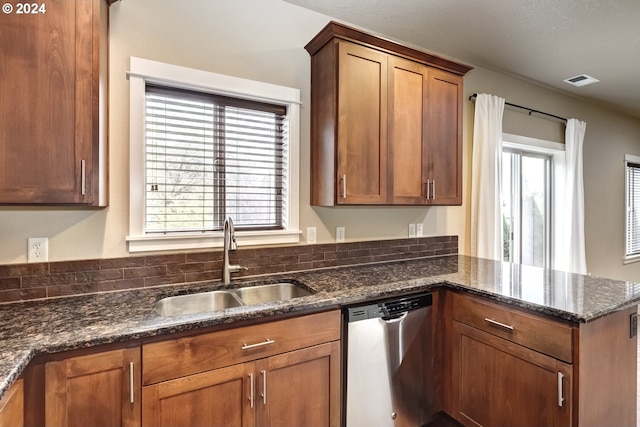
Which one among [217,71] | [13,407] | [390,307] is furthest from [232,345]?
[217,71]

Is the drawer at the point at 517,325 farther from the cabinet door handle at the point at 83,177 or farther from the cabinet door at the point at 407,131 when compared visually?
the cabinet door handle at the point at 83,177

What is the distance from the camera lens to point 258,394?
1.46m

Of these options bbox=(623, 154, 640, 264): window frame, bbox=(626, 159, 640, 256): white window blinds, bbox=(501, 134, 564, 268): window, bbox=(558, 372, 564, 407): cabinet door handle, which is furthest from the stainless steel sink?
bbox=(626, 159, 640, 256): white window blinds

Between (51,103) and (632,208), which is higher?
(51,103)

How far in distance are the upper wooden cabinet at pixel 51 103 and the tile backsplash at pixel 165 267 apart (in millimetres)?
452

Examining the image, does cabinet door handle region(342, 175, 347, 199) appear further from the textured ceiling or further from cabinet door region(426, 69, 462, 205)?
the textured ceiling

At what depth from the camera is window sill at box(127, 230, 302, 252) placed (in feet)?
5.94

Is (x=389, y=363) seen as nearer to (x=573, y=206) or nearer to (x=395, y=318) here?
(x=395, y=318)

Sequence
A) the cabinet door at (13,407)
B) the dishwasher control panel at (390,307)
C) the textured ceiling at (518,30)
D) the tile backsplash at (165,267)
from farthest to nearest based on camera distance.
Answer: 1. the textured ceiling at (518,30)
2. the dishwasher control panel at (390,307)
3. the tile backsplash at (165,267)
4. the cabinet door at (13,407)

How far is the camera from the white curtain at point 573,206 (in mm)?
3635

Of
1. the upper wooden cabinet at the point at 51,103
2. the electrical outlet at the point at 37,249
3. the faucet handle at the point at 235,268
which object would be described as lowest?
the faucet handle at the point at 235,268

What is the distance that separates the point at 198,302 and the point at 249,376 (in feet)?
1.95

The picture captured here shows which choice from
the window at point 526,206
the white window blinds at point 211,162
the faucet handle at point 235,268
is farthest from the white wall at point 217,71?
the faucet handle at point 235,268

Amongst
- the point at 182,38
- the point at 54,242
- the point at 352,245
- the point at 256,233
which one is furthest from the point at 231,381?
the point at 182,38
